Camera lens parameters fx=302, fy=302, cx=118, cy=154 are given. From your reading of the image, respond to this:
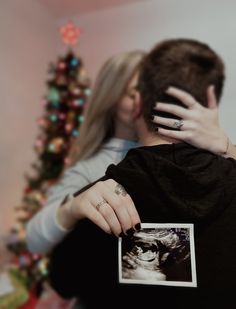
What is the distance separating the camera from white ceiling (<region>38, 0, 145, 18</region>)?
1.12 metres

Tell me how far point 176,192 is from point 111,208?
0.12 metres

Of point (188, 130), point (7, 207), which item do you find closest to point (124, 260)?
point (188, 130)

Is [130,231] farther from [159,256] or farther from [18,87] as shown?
[18,87]

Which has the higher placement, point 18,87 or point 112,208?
point 18,87

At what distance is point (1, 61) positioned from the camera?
1.86m

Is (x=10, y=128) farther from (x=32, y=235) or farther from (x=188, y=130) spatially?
(x=188, y=130)

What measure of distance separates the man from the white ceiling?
60cm

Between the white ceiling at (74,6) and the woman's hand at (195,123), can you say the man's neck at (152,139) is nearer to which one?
the woman's hand at (195,123)

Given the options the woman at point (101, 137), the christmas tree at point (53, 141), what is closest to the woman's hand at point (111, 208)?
the woman at point (101, 137)

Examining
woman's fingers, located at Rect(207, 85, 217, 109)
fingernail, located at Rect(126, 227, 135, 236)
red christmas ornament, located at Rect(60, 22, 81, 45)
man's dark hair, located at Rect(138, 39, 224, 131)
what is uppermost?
red christmas ornament, located at Rect(60, 22, 81, 45)

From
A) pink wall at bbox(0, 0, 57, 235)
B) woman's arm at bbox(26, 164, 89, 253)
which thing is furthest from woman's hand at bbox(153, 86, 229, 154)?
pink wall at bbox(0, 0, 57, 235)

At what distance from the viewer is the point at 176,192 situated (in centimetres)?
51

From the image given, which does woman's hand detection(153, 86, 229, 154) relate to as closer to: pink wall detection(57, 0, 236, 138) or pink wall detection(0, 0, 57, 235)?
pink wall detection(57, 0, 236, 138)

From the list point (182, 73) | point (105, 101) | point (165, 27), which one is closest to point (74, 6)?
point (165, 27)
